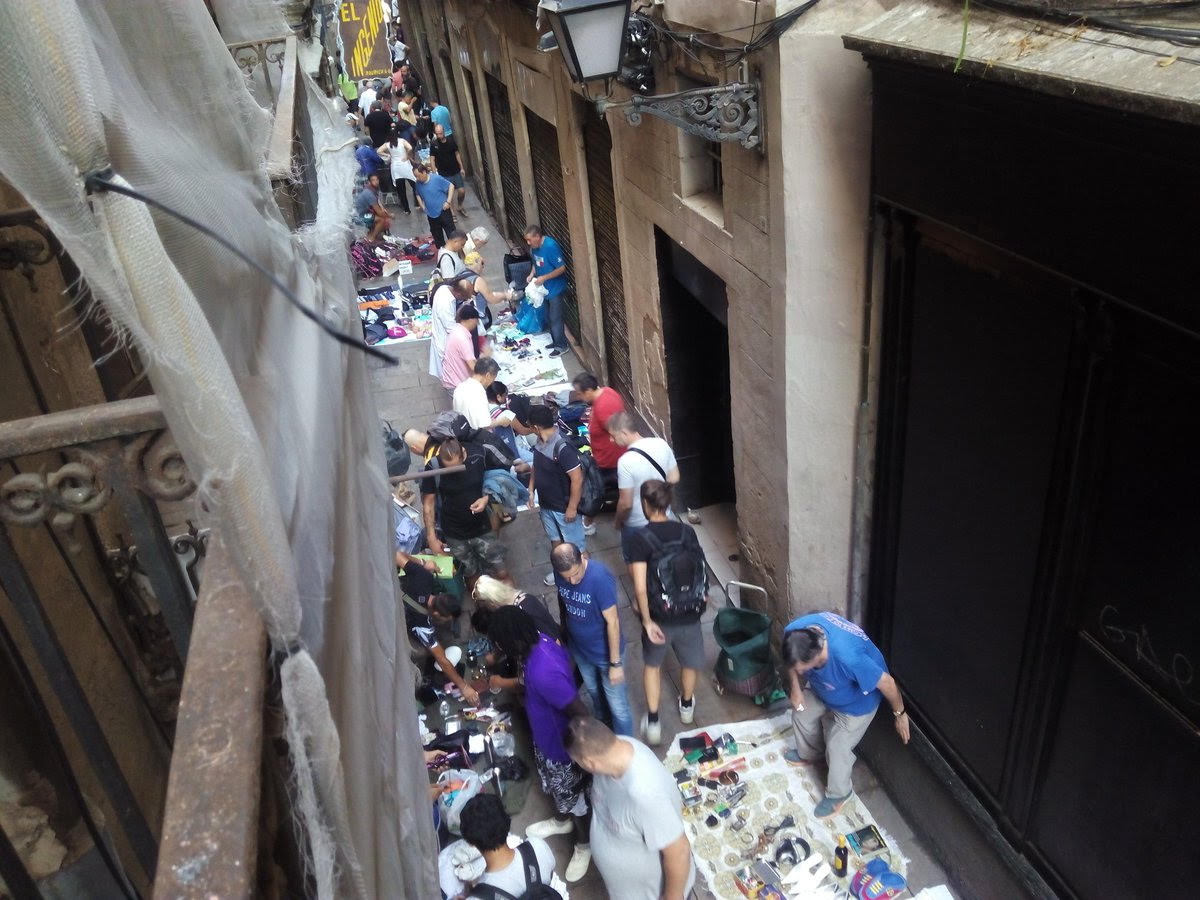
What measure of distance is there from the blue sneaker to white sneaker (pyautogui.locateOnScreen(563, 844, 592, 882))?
1.32m

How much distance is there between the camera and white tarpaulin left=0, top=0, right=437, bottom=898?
127 centimetres

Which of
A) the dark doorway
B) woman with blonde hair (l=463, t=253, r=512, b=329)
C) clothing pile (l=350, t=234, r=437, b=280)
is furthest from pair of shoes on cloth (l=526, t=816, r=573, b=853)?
clothing pile (l=350, t=234, r=437, b=280)

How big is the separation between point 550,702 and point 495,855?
2.81 feet

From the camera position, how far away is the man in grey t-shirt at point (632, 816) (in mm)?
3936

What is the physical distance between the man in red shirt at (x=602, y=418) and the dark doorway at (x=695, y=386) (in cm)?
71

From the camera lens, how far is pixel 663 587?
5.55 meters

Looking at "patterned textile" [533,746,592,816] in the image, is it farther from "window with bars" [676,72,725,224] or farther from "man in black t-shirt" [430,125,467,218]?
"man in black t-shirt" [430,125,467,218]

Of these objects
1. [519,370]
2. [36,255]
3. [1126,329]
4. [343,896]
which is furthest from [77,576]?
[519,370]

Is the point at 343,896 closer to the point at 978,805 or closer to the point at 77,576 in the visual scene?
the point at 77,576

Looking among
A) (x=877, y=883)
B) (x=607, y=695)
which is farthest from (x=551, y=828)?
(x=877, y=883)

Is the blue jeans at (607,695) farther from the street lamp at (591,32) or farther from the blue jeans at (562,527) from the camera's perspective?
the street lamp at (591,32)

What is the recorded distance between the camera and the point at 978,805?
492 centimetres

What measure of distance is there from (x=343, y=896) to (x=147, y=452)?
0.81 m

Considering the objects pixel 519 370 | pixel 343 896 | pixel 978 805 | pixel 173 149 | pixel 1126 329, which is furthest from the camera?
pixel 519 370
